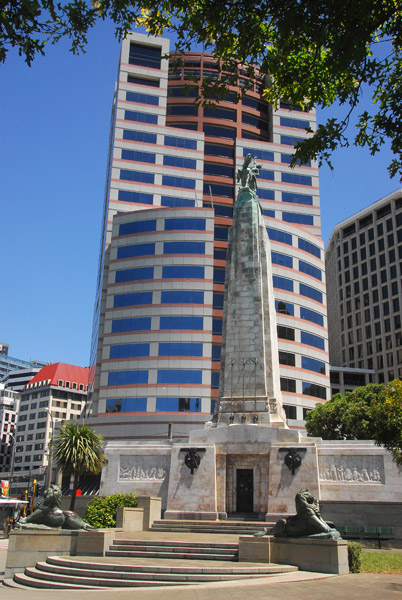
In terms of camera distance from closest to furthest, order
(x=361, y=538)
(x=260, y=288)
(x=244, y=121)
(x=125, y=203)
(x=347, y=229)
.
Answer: (x=361, y=538)
(x=260, y=288)
(x=125, y=203)
(x=244, y=121)
(x=347, y=229)

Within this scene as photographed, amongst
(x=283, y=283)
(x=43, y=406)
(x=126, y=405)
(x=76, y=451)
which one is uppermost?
(x=283, y=283)

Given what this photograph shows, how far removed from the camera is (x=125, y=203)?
6762 cm

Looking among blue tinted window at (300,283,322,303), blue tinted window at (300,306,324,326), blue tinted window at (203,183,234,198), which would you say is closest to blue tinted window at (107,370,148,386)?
blue tinted window at (300,306,324,326)

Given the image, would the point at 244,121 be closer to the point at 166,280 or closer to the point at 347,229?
the point at 166,280

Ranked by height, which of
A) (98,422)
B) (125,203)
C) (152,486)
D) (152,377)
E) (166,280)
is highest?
(125,203)

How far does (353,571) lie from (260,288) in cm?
2034

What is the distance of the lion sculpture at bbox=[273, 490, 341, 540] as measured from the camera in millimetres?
16691

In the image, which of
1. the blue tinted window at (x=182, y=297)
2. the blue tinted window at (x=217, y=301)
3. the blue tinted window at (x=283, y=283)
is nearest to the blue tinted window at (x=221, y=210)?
the blue tinted window at (x=283, y=283)

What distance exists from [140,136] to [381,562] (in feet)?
204

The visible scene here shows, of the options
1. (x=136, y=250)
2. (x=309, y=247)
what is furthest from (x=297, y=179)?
(x=136, y=250)

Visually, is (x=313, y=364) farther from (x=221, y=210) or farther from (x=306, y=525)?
(x=306, y=525)

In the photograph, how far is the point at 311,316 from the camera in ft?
211

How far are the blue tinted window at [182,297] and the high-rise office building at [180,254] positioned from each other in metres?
0.11

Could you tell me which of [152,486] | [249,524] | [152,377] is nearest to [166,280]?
[152,377]
